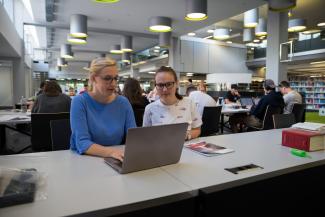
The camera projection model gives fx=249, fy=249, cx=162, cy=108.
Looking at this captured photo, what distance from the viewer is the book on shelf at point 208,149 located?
5.24 ft

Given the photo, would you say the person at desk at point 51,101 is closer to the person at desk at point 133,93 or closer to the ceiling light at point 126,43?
the person at desk at point 133,93

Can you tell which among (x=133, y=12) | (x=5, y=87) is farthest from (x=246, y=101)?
(x=5, y=87)

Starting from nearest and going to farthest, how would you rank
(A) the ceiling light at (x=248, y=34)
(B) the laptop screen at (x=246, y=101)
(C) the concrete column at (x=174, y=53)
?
1. (B) the laptop screen at (x=246, y=101)
2. (A) the ceiling light at (x=248, y=34)
3. (C) the concrete column at (x=174, y=53)

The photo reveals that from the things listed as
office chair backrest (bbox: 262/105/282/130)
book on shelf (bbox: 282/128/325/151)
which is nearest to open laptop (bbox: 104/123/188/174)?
book on shelf (bbox: 282/128/325/151)

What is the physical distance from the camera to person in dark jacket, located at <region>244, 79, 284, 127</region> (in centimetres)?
450

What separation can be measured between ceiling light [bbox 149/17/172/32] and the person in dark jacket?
293cm

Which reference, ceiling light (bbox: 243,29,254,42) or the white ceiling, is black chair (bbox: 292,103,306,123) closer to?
the white ceiling

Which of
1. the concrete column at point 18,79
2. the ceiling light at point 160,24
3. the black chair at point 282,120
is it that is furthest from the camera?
the concrete column at point 18,79

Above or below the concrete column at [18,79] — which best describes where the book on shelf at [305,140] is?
below

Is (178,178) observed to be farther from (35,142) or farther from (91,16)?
(91,16)

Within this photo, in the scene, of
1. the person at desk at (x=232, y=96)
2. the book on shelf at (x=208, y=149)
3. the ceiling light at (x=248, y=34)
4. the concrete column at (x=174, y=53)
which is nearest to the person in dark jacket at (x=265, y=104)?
the person at desk at (x=232, y=96)

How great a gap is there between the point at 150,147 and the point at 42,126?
8.15 ft

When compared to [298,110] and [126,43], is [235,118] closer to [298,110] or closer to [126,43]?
[298,110]

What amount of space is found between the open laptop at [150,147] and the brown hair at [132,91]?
95.2 inches
